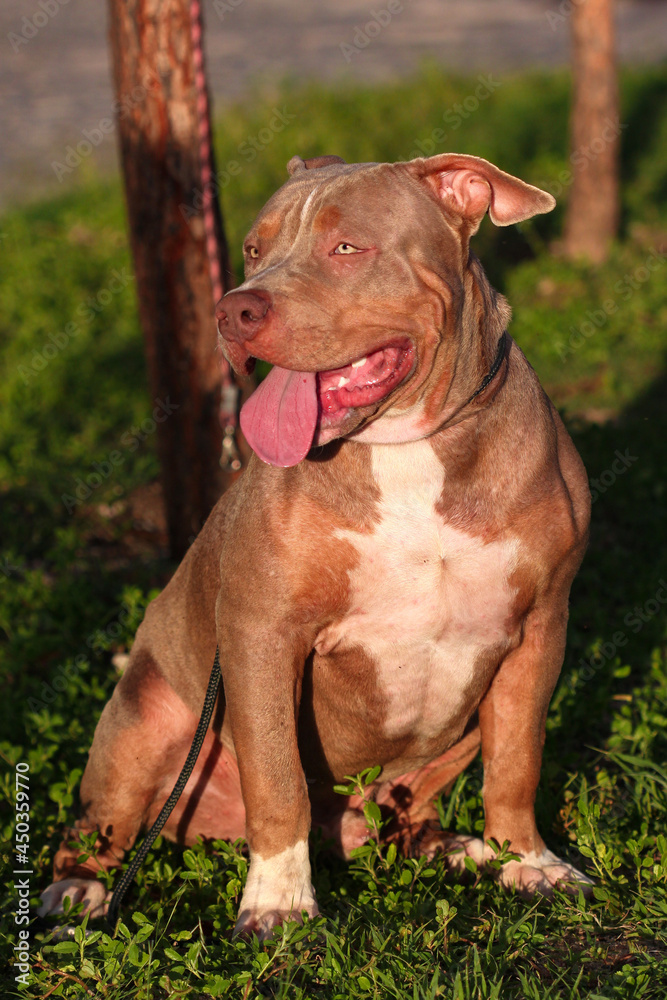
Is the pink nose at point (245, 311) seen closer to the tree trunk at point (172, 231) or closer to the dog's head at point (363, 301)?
the dog's head at point (363, 301)

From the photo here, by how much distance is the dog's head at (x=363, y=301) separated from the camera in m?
2.83

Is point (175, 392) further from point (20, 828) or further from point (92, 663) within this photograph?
point (20, 828)

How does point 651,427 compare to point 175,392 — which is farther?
point 651,427

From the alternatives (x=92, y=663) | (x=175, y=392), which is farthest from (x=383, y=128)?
(x=92, y=663)

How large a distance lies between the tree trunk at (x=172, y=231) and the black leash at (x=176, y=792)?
233 cm

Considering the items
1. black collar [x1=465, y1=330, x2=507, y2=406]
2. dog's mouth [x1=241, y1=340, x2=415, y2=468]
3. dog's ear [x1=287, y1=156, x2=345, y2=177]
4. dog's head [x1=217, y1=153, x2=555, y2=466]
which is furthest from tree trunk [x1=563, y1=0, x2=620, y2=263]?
dog's mouth [x1=241, y1=340, x2=415, y2=468]

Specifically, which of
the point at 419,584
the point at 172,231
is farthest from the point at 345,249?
the point at 172,231

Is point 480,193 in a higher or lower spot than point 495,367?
higher

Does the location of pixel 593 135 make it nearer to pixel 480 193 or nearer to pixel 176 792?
pixel 480 193

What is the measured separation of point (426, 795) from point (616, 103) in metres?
7.41

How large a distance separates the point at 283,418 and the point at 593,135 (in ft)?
24.6

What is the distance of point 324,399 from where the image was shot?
2951 millimetres

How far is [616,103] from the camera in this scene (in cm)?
941

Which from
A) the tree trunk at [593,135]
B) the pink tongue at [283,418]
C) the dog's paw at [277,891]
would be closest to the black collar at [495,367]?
the pink tongue at [283,418]
